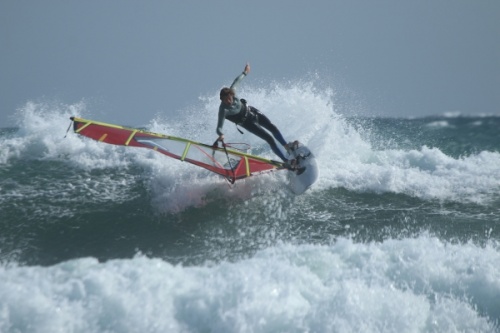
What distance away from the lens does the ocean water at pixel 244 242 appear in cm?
358

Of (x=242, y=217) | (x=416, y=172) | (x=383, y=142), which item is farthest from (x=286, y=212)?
(x=383, y=142)

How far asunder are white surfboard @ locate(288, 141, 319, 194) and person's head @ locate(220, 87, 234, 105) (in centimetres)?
156

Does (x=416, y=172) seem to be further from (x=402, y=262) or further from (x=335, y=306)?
(x=335, y=306)

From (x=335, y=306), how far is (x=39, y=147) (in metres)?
7.46

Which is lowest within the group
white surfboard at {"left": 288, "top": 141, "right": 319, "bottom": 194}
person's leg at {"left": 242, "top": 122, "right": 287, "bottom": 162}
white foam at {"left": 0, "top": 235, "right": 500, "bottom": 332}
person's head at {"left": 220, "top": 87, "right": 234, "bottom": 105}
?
white foam at {"left": 0, "top": 235, "right": 500, "bottom": 332}

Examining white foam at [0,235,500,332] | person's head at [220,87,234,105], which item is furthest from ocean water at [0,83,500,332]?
person's head at [220,87,234,105]

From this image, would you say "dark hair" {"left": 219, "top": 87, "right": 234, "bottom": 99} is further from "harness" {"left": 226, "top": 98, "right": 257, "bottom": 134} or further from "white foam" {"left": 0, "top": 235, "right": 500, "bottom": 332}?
"white foam" {"left": 0, "top": 235, "right": 500, "bottom": 332}

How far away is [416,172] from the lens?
324 inches

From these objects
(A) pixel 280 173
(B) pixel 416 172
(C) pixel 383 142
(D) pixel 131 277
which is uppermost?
(C) pixel 383 142

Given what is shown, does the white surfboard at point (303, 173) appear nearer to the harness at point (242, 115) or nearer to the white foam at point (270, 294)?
the harness at point (242, 115)

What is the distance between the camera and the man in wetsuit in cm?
661

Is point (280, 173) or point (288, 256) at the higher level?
point (280, 173)

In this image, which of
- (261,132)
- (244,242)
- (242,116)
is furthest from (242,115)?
(244,242)

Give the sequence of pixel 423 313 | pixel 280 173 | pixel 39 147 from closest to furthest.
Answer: pixel 423 313, pixel 280 173, pixel 39 147
